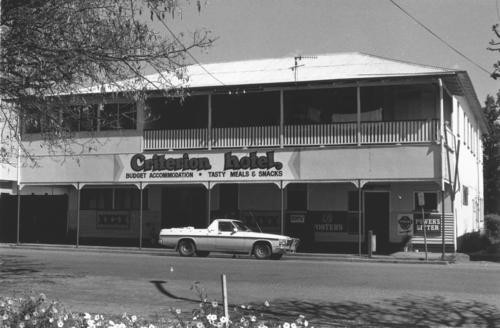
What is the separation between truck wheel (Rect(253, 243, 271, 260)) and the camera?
826 inches

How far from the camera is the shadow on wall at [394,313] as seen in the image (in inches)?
356

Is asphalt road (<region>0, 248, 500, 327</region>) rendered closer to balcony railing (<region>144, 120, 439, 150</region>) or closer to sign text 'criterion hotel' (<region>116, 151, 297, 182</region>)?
sign text 'criterion hotel' (<region>116, 151, 297, 182</region>)

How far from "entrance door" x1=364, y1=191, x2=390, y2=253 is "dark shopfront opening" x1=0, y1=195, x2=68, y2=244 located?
1385cm

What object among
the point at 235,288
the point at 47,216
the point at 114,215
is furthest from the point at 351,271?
the point at 47,216

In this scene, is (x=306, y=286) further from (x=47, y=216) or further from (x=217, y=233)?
(x=47, y=216)

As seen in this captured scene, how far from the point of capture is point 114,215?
94.0 ft

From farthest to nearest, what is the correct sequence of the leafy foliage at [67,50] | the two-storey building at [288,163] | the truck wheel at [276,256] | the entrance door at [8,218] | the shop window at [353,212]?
1. the entrance door at [8,218]
2. the shop window at [353,212]
3. the two-storey building at [288,163]
4. the truck wheel at [276,256]
5. the leafy foliage at [67,50]

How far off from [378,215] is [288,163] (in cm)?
429

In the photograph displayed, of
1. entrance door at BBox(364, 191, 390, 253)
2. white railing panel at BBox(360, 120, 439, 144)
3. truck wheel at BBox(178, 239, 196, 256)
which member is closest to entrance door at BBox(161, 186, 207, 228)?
truck wheel at BBox(178, 239, 196, 256)

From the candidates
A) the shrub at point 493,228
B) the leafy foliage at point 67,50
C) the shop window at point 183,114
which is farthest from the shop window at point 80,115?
the shrub at point 493,228

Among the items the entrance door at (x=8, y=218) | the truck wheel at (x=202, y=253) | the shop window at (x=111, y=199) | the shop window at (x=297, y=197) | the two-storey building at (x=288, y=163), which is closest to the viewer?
the truck wheel at (x=202, y=253)

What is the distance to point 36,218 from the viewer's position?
2952 cm

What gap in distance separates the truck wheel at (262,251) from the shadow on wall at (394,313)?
32.5ft

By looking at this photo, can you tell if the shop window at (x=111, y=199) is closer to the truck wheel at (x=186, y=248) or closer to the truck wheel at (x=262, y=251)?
the truck wheel at (x=186, y=248)
